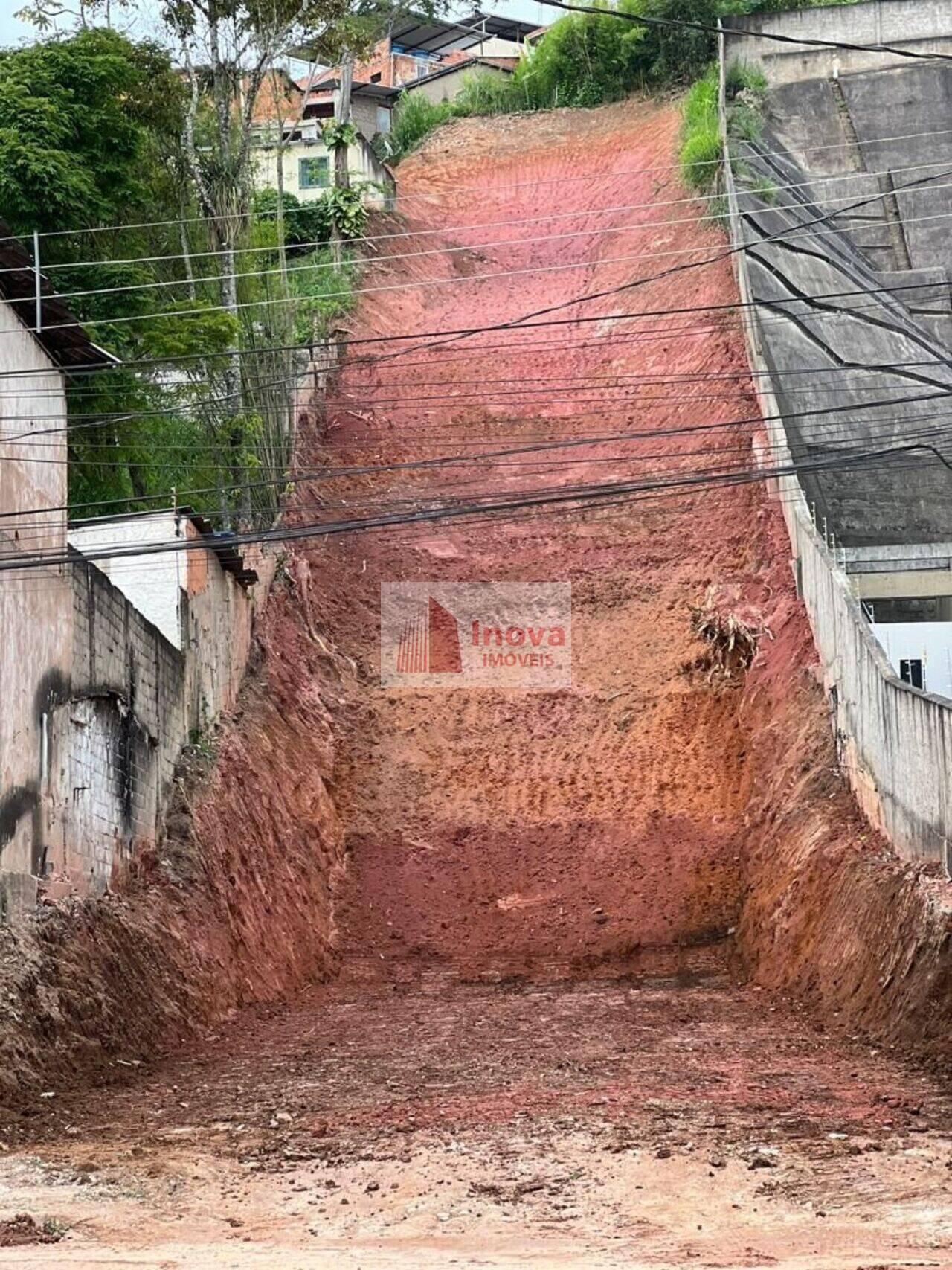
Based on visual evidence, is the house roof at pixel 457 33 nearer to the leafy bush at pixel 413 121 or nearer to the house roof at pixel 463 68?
the house roof at pixel 463 68

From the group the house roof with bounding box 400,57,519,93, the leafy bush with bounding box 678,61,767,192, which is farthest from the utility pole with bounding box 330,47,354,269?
the house roof with bounding box 400,57,519,93

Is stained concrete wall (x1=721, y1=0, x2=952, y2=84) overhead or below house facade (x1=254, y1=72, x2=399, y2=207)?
overhead

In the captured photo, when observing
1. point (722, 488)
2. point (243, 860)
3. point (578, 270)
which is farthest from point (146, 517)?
point (578, 270)

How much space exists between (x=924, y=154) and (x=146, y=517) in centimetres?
3120

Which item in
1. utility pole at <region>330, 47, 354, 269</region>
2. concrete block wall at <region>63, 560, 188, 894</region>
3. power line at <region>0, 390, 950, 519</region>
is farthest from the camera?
utility pole at <region>330, 47, 354, 269</region>

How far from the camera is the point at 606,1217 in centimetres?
1041

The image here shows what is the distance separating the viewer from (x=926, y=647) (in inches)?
1000

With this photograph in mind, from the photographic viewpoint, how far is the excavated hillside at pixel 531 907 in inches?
433

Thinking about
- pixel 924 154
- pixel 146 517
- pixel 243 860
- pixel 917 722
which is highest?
pixel 924 154

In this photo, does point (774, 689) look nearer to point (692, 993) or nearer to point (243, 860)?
point (692, 993)

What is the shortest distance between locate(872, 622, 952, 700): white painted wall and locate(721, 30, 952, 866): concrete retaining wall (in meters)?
1.00

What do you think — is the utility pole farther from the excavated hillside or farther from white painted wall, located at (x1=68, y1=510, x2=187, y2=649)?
white painted wall, located at (x1=68, y1=510, x2=187, y2=649)

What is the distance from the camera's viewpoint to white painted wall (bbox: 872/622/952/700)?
25.1m

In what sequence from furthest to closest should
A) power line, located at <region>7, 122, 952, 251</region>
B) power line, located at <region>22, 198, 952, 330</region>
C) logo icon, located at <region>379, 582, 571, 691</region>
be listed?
logo icon, located at <region>379, 582, 571, 691</region>
power line, located at <region>22, 198, 952, 330</region>
power line, located at <region>7, 122, 952, 251</region>
